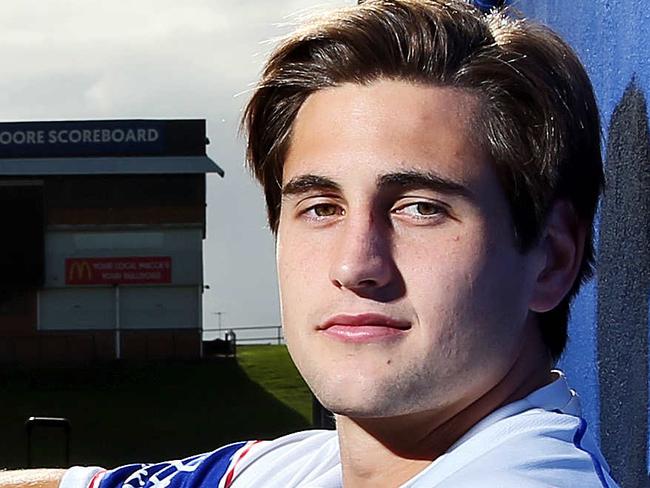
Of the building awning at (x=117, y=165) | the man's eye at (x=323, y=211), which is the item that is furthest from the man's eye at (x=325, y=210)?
the building awning at (x=117, y=165)

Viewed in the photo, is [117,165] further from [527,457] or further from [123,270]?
[527,457]

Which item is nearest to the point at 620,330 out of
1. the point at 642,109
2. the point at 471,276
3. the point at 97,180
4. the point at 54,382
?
the point at 642,109

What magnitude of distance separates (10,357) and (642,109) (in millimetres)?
29451

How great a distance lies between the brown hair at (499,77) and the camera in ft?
5.08

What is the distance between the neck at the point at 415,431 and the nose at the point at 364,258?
0.58 feet

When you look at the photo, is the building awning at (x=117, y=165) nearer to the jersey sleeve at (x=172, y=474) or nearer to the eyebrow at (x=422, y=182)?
the jersey sleeve at (x=172, y=474)

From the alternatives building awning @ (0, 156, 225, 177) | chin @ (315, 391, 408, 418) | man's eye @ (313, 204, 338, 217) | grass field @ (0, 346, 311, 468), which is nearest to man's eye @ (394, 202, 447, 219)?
man's eye @ (313, 204, 338, 217)

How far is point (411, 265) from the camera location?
149 centimetres

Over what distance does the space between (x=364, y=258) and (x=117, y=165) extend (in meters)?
29.4

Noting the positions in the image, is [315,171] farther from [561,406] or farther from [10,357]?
[10,357]

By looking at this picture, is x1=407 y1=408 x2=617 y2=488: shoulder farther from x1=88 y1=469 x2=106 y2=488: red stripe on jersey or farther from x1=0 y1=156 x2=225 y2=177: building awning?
x1=0 y1=156 x2=225 y2=177: building awning

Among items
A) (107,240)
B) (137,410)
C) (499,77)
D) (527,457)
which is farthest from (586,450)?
(107,240)

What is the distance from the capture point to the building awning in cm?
2991

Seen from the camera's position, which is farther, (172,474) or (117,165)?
(117,165)
